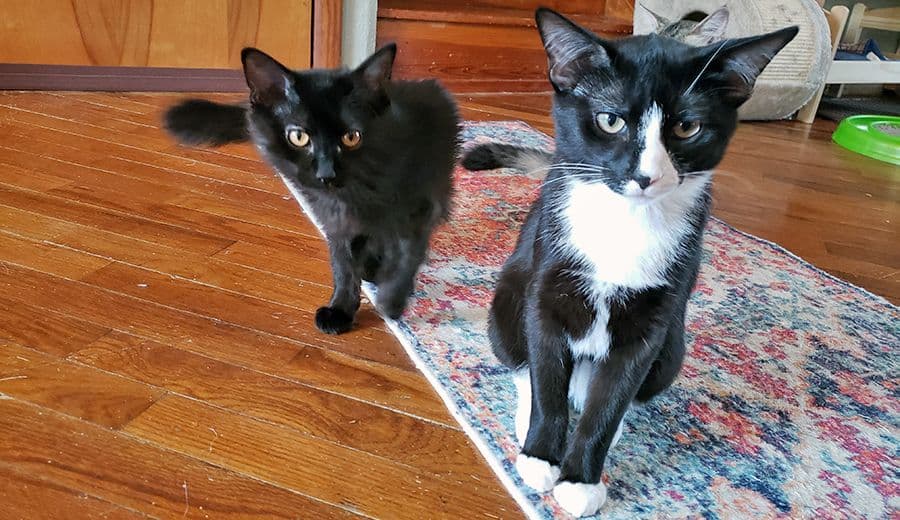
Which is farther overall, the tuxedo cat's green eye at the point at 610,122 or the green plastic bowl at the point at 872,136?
the green plastic bowl at the point at 872,136

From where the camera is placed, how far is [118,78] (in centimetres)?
236

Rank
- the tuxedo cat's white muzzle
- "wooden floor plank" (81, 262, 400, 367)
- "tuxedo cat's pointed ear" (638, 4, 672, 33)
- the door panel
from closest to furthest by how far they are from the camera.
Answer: the tuxedo cat's white muzzle
"wooden floor plank" (81, 262, 400, 367)
the door panel
"tuxedo cat's pointed ear" (638, 4, 672, 33)

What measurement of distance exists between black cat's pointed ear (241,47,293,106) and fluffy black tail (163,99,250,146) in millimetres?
337

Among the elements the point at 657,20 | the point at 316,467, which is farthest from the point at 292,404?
the point at 657,20

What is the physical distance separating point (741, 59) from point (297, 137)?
58 cm

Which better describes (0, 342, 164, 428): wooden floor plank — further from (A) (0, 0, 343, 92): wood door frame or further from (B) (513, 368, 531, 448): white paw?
(A) (0, 0, 343, 92): wood door frame

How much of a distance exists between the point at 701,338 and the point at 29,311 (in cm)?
111

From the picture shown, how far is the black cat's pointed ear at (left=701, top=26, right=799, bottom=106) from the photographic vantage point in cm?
75

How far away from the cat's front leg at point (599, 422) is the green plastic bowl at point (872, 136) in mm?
2302

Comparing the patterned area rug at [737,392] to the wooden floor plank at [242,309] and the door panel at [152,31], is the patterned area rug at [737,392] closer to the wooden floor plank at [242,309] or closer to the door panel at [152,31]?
the wooden floor plank at [242,309]

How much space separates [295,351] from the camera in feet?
3.69

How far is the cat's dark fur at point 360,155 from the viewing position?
1019 mm

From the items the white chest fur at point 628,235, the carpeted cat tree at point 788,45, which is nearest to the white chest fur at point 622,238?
the white chest fur at point 628,235

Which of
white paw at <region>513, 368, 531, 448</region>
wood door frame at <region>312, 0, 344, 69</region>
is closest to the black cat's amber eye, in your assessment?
white paw at <region>513, 368, 531, 448</region>
